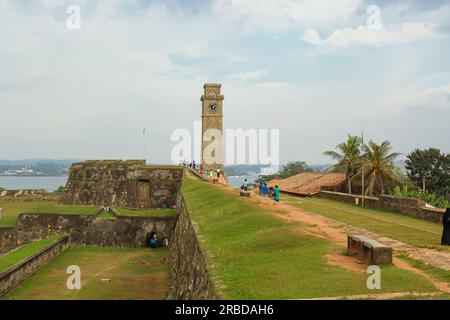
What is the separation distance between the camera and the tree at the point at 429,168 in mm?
45603

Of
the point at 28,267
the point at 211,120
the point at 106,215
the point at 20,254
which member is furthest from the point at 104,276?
the point at 211,120

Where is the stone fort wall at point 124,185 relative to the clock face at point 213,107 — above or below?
below

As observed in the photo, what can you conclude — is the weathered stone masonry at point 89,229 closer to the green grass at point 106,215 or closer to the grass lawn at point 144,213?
the green grass at point 106,215

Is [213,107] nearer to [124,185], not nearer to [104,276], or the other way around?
[124,185]

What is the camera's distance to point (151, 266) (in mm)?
21172

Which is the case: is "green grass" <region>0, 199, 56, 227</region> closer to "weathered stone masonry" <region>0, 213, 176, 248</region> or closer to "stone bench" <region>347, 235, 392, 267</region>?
"weathered stone masonry" <region>0, 213, 176, 248</region>

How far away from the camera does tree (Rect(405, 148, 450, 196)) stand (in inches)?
1795

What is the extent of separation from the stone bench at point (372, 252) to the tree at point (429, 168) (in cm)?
4045

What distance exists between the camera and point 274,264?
29.0ft

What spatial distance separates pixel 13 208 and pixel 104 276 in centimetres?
2588

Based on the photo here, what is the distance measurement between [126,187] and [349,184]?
17.7m

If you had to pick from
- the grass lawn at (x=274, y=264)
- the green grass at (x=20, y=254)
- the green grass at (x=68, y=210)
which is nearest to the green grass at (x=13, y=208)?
the green grass at (x=68, y=210)
